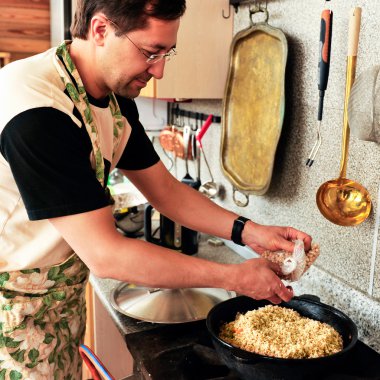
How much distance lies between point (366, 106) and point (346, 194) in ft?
0.88

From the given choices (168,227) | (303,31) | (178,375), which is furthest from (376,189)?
(168,227)

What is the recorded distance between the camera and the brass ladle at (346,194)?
117 cm

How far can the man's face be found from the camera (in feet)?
3.39

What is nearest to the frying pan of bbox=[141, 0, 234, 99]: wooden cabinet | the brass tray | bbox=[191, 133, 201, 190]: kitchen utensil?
the brass tray

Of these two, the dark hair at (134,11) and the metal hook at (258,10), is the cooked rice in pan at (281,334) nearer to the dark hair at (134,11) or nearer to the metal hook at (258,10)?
the dark hair at (134,11)

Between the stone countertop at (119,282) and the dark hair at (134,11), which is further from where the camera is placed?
the stone countertop at (119,282)

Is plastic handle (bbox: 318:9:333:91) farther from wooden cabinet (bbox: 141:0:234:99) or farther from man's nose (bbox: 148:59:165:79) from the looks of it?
wooden cabinet (bbox: 141:0:234:99)

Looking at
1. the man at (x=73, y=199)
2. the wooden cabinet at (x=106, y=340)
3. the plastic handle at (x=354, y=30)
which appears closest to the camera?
the man at (x=73, y=199)

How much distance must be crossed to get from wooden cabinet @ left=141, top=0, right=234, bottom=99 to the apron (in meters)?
0.65

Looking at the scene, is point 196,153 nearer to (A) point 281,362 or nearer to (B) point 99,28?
(B) point 99,28

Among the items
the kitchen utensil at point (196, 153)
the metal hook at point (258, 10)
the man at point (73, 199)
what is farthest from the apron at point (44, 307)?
the kitchen utensil at point (196, 153)

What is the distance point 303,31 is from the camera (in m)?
1.44

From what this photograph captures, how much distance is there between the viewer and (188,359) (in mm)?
1138

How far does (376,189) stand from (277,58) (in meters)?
0.53
